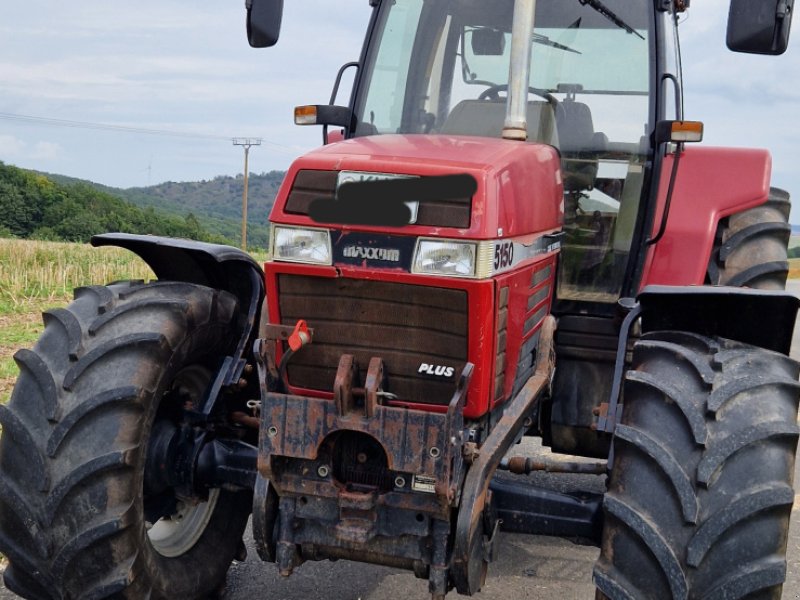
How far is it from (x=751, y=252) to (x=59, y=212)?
54.3 metres

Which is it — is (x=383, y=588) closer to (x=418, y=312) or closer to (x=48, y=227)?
(x=418, y=312)

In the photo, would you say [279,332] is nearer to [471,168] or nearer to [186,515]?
[471,168]

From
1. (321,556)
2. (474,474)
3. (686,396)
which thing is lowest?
(321,556)

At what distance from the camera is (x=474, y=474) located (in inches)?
121

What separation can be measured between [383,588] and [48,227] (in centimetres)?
5438

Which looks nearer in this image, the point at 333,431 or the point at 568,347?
the point at 333,431

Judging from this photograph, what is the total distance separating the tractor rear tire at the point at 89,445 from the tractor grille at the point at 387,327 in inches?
22.4

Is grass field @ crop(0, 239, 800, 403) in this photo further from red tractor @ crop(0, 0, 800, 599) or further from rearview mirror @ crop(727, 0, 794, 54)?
rearview mirror @ crop(727, 0, 794, 54)

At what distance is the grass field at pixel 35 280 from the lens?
11.0 m

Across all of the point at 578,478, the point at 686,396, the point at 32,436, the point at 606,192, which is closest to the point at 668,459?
the point at 686,396

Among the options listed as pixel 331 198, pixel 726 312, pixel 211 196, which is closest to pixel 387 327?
pixel 331 198

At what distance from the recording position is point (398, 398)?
10.5 feet

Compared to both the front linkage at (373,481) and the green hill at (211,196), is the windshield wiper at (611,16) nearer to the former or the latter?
the front linkage at (373,481)

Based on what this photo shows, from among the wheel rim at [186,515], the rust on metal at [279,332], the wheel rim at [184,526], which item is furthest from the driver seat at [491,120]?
the wheel rim at [184,526]
